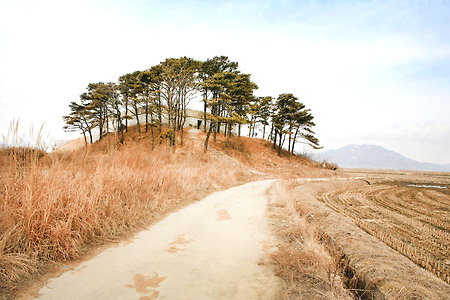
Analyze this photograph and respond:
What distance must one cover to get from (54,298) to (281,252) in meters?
3.04

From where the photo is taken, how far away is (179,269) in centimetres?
281

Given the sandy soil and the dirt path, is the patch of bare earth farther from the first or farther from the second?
the dirt path

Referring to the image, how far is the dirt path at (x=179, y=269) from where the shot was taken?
230 cm

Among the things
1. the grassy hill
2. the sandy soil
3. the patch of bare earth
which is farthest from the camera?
the grassy hill

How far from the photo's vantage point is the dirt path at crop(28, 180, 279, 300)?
7.55 feet

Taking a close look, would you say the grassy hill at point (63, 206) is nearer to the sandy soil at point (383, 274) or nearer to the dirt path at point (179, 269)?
the dirt path at point (179, 269)

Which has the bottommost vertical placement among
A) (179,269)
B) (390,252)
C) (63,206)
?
(179,269)

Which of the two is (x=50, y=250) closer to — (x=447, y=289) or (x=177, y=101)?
(x=447, y=289)

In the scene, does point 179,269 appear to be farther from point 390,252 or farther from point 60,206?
point 390,252

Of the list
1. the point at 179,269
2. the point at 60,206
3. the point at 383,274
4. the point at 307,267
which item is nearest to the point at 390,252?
the point at 383,274

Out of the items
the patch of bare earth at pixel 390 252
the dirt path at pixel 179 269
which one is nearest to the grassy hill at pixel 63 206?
the dirt path at pixel 179 269

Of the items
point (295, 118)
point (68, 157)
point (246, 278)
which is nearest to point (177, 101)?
point (295, 118)

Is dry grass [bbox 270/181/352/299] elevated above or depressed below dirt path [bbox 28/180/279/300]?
above

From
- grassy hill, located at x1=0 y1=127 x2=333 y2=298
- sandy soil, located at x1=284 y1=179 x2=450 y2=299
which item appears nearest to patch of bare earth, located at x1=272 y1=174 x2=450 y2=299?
sandy soil, located at x1=284 y1=179 x2=450 y2=299
